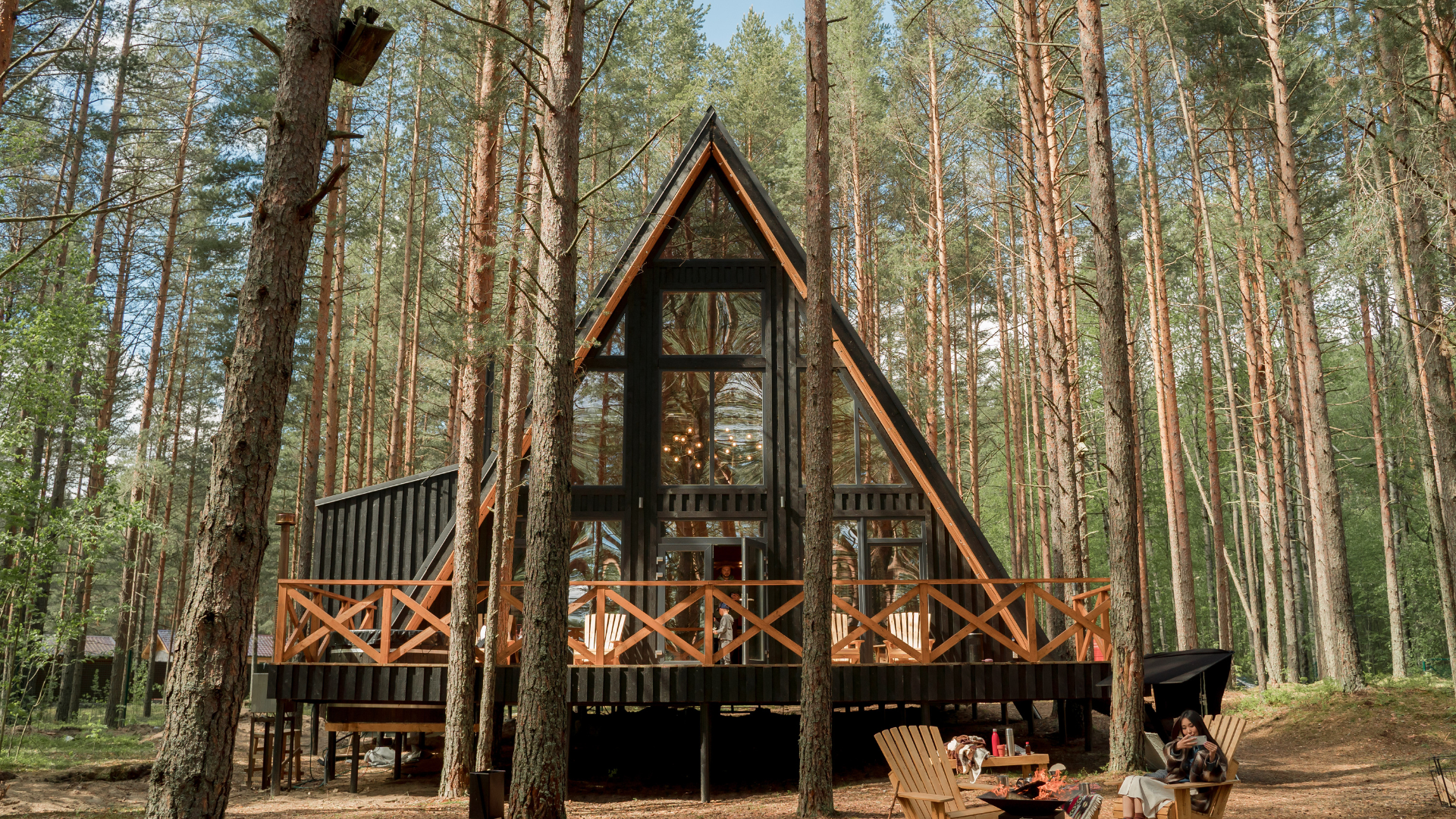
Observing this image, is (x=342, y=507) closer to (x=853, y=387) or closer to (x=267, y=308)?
A: (x=853, y=387)

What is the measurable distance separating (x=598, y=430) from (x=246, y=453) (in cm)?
842

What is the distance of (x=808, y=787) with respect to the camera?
8.31 m

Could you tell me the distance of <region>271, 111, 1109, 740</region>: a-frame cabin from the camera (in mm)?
11227

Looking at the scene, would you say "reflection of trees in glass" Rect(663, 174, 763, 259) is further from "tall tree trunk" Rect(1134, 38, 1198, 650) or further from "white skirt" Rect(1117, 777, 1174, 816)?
"white skirt" Rect(1117, 777, 1174, 816)

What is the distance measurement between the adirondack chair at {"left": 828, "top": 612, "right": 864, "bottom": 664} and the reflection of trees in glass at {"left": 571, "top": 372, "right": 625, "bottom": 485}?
3.62 m

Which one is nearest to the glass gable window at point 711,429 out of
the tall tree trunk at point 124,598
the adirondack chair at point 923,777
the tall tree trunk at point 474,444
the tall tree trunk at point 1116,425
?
the tall tree trunk at point 474,444

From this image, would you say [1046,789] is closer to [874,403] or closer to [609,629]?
[874,403]

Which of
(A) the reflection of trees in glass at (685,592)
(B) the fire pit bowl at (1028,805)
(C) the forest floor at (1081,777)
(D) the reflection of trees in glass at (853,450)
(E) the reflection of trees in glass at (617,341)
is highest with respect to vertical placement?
(E) the reflection of trees in glass at (617,341)

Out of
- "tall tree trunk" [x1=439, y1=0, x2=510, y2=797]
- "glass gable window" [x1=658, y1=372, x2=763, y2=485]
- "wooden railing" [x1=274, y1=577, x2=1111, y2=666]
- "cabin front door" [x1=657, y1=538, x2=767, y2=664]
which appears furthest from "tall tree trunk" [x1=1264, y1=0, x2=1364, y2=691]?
"tall tree trunk" [x1=439, y1=0, x2=510, y2=797]

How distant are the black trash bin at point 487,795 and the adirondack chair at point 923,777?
289cm

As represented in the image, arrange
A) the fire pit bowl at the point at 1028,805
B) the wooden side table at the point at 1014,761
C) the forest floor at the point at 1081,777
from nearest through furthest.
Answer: the fire pit bowl at the point at 1028,805 → the forest floor at the point at 1081,777 → the wooden side table at the point at 1014,761

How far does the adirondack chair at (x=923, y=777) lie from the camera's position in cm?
695

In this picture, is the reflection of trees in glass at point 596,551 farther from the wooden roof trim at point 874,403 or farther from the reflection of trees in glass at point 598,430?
the wooden roof trim at point 874,403

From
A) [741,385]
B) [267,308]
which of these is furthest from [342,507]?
[267,308]
